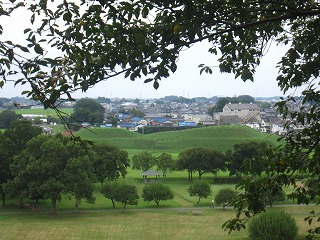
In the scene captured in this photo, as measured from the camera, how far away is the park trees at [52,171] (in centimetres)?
2445

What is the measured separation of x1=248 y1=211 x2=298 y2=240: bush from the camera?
678 inches

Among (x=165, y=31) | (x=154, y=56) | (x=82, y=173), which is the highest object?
(x=165, y=31)

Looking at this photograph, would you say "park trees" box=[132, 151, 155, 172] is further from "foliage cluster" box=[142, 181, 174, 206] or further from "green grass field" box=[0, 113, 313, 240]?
"foliage cluster" box=[142, 181, 174, 206]

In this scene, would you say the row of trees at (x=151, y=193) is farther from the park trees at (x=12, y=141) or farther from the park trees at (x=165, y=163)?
the park trees at (x=165, y=163)

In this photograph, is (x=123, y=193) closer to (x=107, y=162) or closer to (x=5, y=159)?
(x=107, y=162)

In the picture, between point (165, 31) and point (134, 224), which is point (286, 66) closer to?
point (165, 31)

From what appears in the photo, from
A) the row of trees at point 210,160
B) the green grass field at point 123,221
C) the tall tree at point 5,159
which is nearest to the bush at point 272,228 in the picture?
the green grass field at point 123,221

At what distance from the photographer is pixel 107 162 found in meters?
32.0

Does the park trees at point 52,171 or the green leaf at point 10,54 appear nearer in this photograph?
the green leaf at point 10,54

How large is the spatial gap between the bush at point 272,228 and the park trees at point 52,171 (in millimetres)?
10516

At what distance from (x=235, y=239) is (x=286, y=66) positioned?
15265mm

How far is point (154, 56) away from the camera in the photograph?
127 inches

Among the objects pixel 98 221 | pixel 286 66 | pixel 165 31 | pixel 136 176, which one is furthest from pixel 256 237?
pixel 136 176

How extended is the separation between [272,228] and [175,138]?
39915mm
